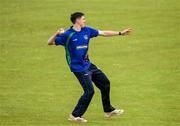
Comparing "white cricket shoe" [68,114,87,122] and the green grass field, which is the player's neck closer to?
"white cricket shoe" [68,114,87,122]

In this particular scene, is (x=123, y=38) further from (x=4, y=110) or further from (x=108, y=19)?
(x=4, y=110)

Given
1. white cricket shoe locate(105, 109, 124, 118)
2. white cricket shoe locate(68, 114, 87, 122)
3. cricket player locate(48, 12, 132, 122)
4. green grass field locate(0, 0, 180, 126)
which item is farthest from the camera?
green grass field locate(0, 0, 180, 126)

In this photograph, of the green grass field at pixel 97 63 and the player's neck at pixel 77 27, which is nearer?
the player's neck at pixel 77 27

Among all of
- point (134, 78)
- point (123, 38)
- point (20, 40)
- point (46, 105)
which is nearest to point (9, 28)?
point (20, 40)

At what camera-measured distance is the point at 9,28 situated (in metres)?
34.6

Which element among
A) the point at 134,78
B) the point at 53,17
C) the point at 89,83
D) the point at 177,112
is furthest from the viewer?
the point at 53,17

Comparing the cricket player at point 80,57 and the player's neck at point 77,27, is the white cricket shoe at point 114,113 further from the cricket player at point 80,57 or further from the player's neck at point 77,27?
the player's neck at point 77,27

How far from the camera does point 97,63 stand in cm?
2800

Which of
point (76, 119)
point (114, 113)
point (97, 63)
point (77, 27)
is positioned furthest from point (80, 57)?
point (97, 63)

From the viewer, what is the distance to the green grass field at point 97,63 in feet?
68.0

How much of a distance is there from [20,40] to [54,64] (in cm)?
459

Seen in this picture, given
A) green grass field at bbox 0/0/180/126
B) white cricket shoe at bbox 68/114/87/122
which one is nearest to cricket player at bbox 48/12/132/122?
white cricket shoe at bbox 68/114/87/122

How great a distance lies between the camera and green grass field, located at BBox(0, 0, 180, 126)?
20734 mm

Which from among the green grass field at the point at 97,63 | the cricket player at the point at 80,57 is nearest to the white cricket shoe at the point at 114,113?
the green grass field at the point at 97,63
